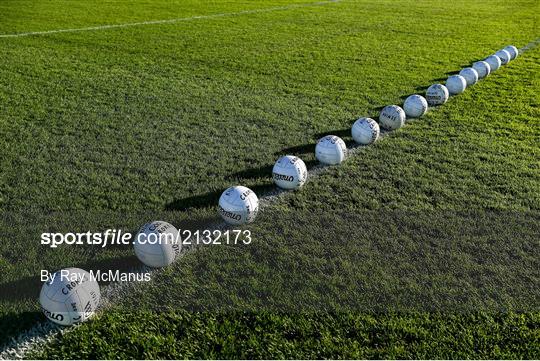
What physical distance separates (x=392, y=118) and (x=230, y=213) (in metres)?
3.67

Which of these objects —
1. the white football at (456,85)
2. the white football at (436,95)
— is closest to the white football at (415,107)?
the white football at (436,95)

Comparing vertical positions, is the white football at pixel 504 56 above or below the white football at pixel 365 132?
above

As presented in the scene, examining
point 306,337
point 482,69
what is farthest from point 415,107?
point 306,337

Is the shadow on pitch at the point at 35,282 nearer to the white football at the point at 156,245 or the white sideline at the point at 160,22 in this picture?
the white football at the point at 156,245

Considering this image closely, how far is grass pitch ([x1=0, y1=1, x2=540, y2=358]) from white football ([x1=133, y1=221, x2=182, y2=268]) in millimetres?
141

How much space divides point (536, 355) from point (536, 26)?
1696 centimetres

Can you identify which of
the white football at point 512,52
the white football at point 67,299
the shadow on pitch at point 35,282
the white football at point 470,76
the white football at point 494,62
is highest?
the white football at point 512,52

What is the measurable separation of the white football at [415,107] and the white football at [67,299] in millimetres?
6027

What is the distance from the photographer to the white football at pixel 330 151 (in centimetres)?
663

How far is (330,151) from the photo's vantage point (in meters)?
6.63

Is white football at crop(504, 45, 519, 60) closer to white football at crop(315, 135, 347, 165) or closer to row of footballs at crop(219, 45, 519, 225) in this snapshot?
row of footballs at crop(219, 45, 519, 225)

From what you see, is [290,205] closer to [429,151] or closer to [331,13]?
[429,151]

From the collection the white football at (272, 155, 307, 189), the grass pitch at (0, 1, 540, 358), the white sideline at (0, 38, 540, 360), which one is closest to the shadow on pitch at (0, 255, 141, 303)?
the grass pitch at (0, 1, 540, 358)

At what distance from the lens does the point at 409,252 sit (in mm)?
4957
